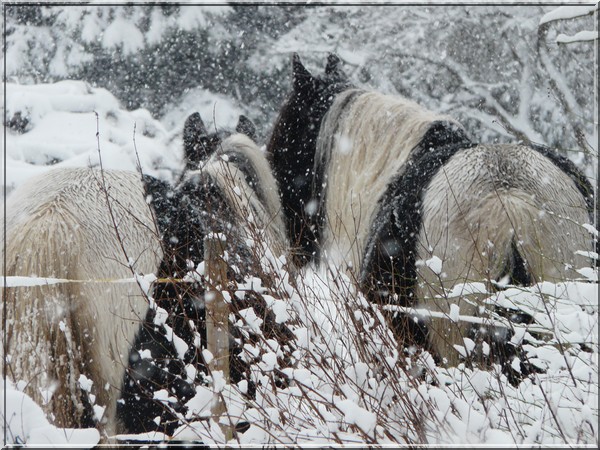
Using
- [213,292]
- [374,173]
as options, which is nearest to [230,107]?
[374,173]

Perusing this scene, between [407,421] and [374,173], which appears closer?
[407,421]

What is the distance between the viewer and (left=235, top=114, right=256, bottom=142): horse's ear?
239 cm

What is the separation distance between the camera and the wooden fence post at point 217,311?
1493 mm

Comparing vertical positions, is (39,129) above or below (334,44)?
below

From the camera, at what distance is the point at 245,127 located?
94.8 inches

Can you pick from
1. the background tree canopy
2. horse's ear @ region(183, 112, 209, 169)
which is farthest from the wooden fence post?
the background tree canopy

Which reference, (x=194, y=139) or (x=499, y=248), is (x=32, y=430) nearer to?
(x=194, y=139)

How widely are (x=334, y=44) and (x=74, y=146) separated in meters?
1.00

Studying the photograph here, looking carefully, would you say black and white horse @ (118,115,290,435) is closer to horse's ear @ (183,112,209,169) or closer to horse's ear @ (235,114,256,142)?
horse's ear @ (183,112,209,169)

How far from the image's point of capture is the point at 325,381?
130cm

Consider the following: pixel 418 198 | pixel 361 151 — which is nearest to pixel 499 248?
pixel 418 198

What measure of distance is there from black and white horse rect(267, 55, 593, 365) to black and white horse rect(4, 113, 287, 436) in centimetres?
32

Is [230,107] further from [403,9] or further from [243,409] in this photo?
[243,409]

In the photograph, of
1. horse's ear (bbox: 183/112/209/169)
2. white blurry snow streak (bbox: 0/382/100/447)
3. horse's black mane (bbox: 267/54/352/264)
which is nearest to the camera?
white blurry snow streak (bbox: 0/382/100/447)
